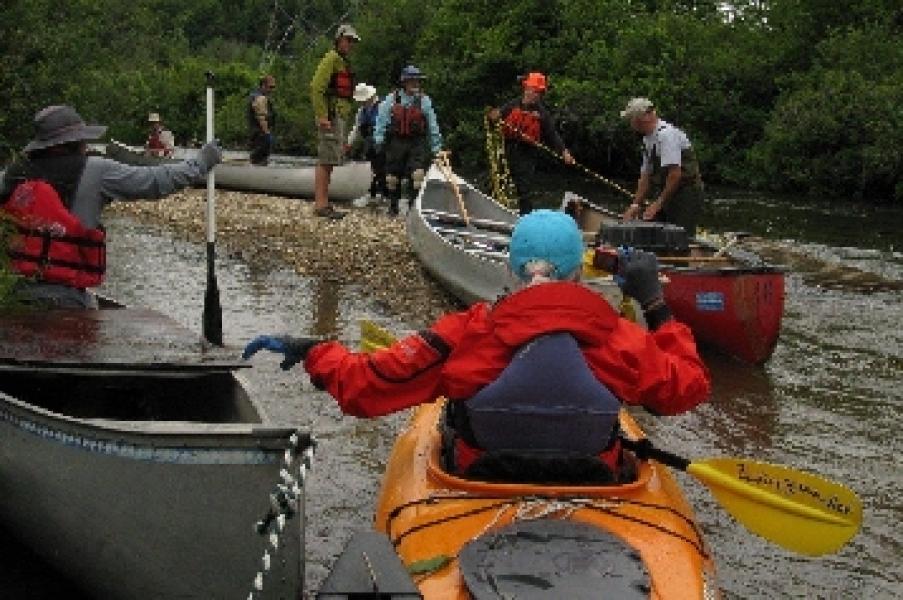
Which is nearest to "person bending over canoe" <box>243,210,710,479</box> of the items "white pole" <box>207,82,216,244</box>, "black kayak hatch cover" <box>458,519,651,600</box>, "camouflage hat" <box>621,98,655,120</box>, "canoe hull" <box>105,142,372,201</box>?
"black kayak hatch cover" <box>458,519,651,600</box>

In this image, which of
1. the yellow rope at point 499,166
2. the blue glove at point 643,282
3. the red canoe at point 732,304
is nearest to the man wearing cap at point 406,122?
the yellow rope at point 499,166

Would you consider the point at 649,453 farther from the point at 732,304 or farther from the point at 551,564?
the point at 732,304

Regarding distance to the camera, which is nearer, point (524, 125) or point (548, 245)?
point (548, 245)

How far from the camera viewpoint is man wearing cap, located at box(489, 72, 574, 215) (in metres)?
12.4

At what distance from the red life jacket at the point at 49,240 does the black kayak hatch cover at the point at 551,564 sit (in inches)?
127

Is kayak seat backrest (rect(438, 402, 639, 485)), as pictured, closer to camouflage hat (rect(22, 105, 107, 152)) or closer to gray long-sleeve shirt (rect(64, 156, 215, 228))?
gray long-sleeve shirt (rect(64, 156, 215, 228))

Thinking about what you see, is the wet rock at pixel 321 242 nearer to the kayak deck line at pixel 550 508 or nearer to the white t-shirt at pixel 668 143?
the white t-shirt at pixel 668 143

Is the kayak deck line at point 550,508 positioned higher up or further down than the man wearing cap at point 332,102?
further down

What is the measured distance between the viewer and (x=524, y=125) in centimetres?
1240

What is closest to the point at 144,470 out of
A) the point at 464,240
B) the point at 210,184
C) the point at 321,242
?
the point at 210,184

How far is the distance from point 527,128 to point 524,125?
44 millimetres

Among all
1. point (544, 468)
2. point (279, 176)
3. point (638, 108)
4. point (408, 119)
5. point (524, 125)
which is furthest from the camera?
point (279, 176)

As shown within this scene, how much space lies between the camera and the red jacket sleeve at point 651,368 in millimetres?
3809

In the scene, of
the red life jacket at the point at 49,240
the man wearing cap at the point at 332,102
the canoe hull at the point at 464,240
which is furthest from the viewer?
the man wearing cap at the point at 332,102
